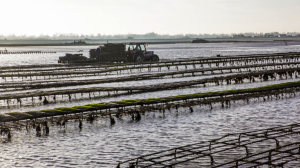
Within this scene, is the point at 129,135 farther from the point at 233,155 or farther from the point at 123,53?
the point at 123,53

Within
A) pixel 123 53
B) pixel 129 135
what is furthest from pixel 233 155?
pixel 123 53

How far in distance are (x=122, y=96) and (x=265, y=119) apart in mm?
21119

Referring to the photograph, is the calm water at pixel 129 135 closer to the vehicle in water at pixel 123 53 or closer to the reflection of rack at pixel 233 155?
the reflection of rack at pixel 233 155

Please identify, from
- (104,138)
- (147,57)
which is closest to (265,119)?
(104,138)

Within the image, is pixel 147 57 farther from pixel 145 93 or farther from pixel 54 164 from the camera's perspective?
pixel 54 164

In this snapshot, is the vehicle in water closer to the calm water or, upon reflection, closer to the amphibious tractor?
the amphibious tractor

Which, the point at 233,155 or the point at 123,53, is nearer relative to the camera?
the point at 233,155

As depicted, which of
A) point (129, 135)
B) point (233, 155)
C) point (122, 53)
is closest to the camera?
point (233, 155)

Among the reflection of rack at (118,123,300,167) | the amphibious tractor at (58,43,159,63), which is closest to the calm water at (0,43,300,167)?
the reflection of rack at (118,123,300,167)

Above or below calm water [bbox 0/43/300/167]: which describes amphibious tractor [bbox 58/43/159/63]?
above

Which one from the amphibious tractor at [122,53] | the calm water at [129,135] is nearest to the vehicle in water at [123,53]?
the amphibious tractor at [122,53]

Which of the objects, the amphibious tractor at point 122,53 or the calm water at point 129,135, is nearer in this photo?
the calm water at point 129,135

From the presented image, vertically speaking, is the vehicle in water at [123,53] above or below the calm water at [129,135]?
above

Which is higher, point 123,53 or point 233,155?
point 123,53
